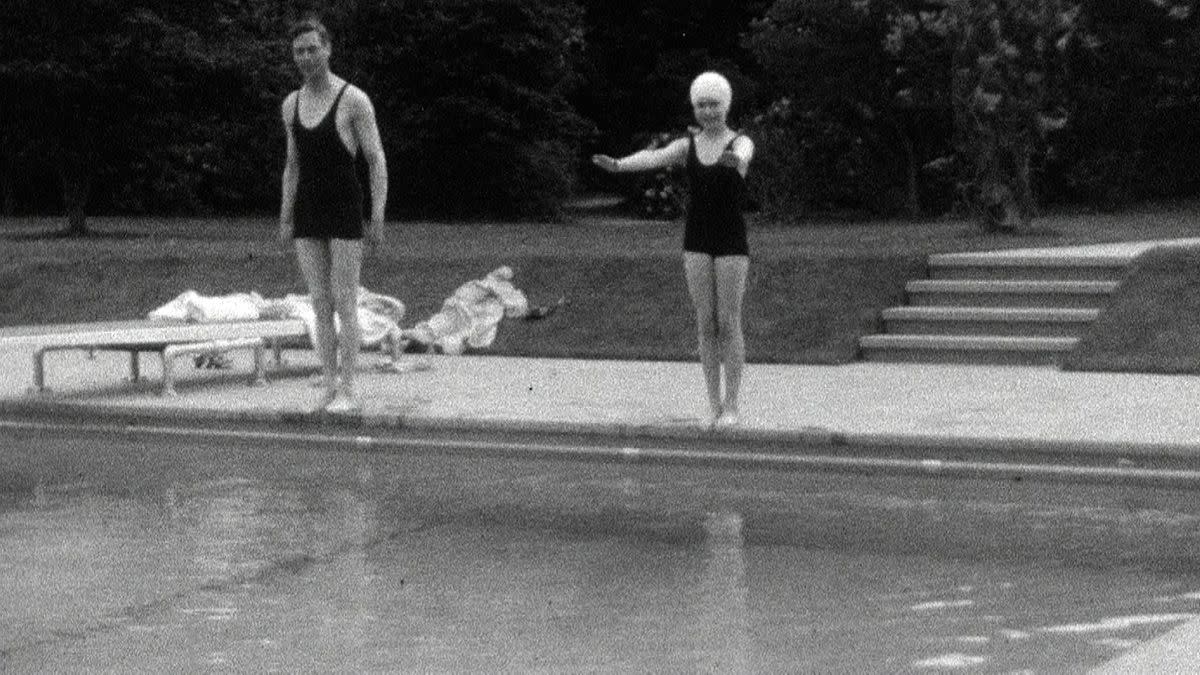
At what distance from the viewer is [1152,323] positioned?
16500mm

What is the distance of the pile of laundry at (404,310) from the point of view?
16.6m

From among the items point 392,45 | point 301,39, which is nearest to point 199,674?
point 301,39

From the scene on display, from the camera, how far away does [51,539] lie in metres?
10.4

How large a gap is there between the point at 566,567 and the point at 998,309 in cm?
845

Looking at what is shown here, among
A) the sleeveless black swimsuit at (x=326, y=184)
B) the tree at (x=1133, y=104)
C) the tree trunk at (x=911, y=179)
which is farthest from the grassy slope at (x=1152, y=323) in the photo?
the tree trunk at (x=911, y=179)

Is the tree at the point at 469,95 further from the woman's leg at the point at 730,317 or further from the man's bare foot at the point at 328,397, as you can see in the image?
the woman's leg at the point at 730,317

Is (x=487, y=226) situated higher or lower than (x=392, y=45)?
lower

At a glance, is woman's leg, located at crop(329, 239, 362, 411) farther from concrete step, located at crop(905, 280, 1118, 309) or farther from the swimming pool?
concrete step, located at crop(905, 280, 1118, 309)

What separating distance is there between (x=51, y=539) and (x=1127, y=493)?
4.54m

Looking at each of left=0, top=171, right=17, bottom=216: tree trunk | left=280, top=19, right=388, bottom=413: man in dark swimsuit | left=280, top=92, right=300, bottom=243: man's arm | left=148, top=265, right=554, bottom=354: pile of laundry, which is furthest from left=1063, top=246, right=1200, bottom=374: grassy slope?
left=0, top=171, right=17, bottom=216: tree trunk

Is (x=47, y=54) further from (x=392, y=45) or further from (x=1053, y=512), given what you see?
(x=1053, y=512)

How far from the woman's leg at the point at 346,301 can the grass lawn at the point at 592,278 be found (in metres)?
3.82

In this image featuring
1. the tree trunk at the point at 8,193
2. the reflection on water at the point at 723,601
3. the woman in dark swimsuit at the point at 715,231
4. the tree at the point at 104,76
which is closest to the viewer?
the reflection on water at the point at 723,601

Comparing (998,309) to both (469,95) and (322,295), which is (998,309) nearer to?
(322,295)
